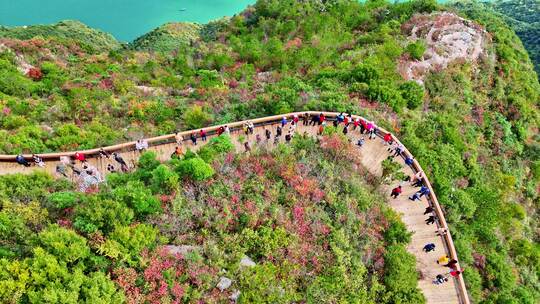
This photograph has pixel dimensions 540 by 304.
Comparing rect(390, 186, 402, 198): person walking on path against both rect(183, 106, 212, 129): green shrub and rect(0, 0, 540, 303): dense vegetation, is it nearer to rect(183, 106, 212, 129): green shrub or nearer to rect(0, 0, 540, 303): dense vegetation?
rect(0, 0, 540, 303): dense vegetation

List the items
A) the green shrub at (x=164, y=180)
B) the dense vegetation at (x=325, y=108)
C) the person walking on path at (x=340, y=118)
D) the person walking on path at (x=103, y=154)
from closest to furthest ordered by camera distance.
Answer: the green shrub at (x=164, y=180), the dense vegetation at (x=325, y=108), the person walking on path at (x=103, y=154), the person walking on path at (x=340, y=118)

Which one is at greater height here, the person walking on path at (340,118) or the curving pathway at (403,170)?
the person walking on path at (340,118)

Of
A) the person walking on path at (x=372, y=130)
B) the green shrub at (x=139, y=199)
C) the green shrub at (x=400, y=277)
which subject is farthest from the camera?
A: the person walking on path at (x=372, y=130)

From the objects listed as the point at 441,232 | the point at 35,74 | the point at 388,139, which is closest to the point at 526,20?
the point at 388,139

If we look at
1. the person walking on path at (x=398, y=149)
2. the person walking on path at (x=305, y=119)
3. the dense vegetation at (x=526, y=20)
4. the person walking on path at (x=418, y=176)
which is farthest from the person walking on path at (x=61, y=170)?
the dense vegetation at (x=526, y=20)

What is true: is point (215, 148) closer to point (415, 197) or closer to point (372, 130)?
point (372, 130)

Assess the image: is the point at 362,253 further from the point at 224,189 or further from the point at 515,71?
the point at 515,71

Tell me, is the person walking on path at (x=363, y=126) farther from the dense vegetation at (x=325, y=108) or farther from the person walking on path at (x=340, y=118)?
the dense vegetation at (x=325, y=108)
